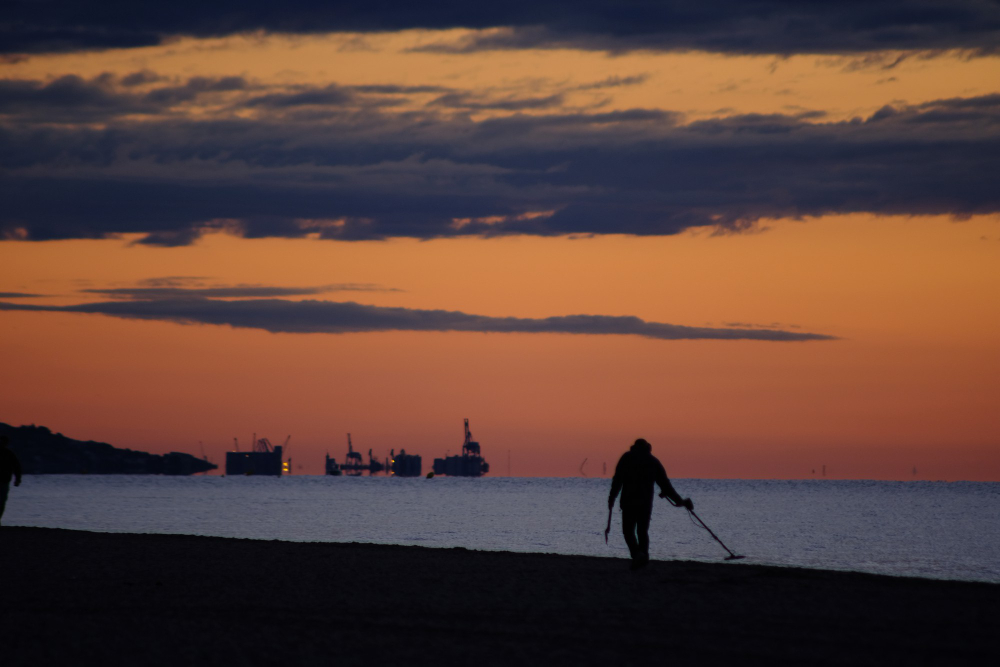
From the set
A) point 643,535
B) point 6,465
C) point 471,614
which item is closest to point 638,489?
point 643,535

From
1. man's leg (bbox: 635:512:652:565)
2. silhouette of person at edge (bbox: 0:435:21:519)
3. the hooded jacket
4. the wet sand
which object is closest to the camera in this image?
the wet sand

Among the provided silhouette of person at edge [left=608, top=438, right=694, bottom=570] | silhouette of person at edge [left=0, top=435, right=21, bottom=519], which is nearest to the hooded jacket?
silhouette of person at edge [left=608, top=438, right=694, bottom=570]

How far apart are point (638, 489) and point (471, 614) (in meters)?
5.31

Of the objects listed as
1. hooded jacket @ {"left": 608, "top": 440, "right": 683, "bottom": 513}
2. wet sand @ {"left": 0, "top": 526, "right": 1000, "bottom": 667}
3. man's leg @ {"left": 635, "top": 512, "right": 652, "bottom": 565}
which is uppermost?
hooded jacket @ {"left": 608, "top": 440, "right": 683, "bottom": 513}

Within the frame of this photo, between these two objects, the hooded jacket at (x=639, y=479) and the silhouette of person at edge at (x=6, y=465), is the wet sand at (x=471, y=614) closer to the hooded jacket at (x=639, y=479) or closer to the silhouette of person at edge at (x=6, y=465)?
the hooded jacket at (x=639, y=479)

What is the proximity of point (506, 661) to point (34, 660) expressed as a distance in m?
4.03

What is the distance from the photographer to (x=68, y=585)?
15328 millimetres

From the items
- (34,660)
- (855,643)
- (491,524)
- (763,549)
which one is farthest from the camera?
(491,524)

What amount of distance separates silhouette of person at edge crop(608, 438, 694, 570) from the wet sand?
0.54 meters

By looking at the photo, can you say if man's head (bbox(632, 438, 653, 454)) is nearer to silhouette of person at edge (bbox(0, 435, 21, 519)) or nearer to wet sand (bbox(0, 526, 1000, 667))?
wet sand (bbox(0, 526, 1000, 667))

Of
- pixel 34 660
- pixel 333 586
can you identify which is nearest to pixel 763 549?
pixel 333 586

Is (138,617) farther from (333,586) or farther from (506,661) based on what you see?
(506,661)

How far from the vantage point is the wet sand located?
990 cm

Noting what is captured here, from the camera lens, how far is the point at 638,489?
1725cm
